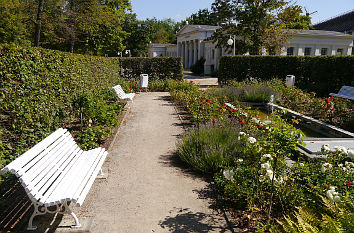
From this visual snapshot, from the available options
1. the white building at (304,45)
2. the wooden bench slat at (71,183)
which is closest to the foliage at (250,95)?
the wooden bench slat at (71,183)

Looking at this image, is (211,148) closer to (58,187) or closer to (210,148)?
(210,148)

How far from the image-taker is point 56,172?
367 cm

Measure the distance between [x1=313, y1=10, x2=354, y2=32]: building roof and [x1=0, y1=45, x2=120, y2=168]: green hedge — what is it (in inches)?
2132

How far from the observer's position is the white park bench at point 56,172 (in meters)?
2.95

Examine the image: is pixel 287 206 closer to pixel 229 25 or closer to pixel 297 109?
pixel 297 109

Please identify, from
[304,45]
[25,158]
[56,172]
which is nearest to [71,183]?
[56,172]

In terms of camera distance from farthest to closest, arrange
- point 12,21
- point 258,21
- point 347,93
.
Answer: point 258,21, point 12,21, point 347,93

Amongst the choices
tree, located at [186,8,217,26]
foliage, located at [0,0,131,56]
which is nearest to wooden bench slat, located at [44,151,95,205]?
foliage, located at [0,0,131,56]

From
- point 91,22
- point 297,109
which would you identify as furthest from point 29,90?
point 91,22

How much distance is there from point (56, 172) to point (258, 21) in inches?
965

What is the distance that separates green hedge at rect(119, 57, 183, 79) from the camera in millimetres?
20078

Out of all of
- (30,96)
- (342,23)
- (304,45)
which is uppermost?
(342,23)

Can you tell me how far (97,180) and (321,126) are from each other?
6.56 m

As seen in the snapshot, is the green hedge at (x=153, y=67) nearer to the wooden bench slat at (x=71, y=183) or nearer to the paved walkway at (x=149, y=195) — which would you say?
the paved walkway at (x=149, y=195)
